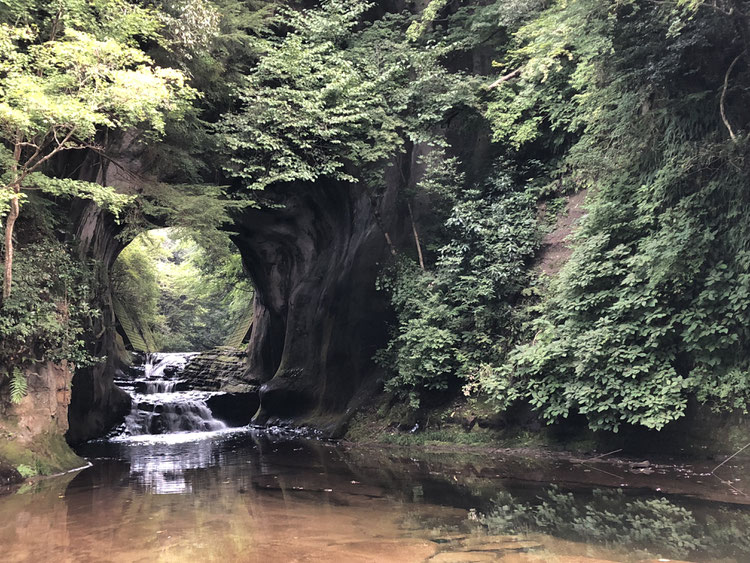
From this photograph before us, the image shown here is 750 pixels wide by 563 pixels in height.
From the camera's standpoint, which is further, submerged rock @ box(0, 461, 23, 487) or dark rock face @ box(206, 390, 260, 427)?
dark rock face @ box(206, 390, 260, 427)

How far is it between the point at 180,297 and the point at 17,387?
29.3 metres

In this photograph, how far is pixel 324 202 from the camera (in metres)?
15.4

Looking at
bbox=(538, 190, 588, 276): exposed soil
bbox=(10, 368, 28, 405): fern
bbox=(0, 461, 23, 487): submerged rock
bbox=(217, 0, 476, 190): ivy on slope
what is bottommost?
bbox=(0, 461, 23, 487): submerged rock

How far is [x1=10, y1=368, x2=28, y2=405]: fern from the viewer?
27.0ft

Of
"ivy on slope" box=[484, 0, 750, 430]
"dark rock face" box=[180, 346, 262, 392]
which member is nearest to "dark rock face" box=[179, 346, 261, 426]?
"dark rock face" box=[180, 346, 262, 392]

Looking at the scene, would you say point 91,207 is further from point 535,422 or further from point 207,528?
point 535,422

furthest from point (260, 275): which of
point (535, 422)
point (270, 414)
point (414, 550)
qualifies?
point (414, 550)

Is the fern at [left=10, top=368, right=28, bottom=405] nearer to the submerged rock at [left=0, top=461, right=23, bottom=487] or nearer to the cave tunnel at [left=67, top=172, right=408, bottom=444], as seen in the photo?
Answer: the submerged rock at [left=0, top=461, right=23, bottom=487]

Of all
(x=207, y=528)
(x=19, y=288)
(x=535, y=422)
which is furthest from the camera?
(x=535, y=422)

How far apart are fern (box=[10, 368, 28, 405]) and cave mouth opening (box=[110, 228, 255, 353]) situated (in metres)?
3.59

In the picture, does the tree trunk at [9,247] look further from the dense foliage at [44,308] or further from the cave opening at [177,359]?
the cave opening at [177,359]

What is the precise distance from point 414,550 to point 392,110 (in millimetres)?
10859

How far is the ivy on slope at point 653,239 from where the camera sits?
7.31 meters

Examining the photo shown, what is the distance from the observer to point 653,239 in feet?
26.7
